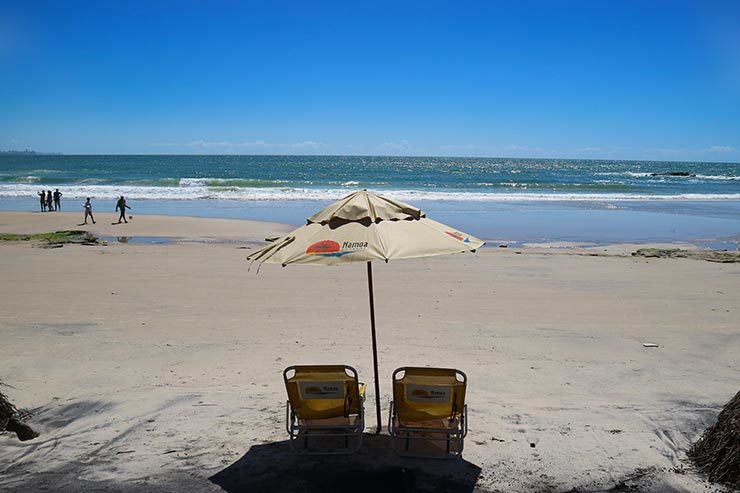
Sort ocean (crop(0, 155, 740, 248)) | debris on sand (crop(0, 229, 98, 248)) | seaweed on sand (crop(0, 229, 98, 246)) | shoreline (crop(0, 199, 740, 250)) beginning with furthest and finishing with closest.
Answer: ocean (crop(0, 155, 740, 248)) → shoreline (crop(0, 199, 740, 250)) → seaweed on sand (crop(0, 229, 98, 246)) → debris on sand (crop(0, 229, 98, 248))

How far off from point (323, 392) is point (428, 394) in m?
0.88

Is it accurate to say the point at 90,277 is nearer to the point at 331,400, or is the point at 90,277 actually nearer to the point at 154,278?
the point at 154,278

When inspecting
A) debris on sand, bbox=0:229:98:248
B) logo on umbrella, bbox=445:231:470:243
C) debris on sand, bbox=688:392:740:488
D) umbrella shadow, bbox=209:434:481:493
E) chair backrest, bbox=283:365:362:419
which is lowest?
umbrella shadow, bbox=209:434:481:493

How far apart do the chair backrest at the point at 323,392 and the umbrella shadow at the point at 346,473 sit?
38 cm

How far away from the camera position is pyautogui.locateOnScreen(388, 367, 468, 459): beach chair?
4.91 meters

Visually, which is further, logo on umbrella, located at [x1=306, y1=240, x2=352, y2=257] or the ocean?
the ocean

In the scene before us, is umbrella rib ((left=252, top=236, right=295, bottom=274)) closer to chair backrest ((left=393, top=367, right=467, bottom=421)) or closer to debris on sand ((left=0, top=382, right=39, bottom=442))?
chair backrest ((left=393, top=367, right=467, bottom=421))

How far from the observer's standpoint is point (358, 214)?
196 inches

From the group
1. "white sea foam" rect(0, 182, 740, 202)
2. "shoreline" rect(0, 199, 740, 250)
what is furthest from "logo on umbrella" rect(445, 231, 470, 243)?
"white sea foam" rect(0, 182, 740, 202)

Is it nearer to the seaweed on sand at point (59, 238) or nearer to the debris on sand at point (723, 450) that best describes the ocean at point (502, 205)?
the seaweed on sand at point (59, 238)

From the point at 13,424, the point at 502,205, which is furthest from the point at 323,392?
the point at 502,205

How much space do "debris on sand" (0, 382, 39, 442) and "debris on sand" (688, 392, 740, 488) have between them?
5.81m

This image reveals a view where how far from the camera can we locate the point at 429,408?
16.4 feet

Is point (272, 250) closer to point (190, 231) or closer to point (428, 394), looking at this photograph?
point (428, 394)
